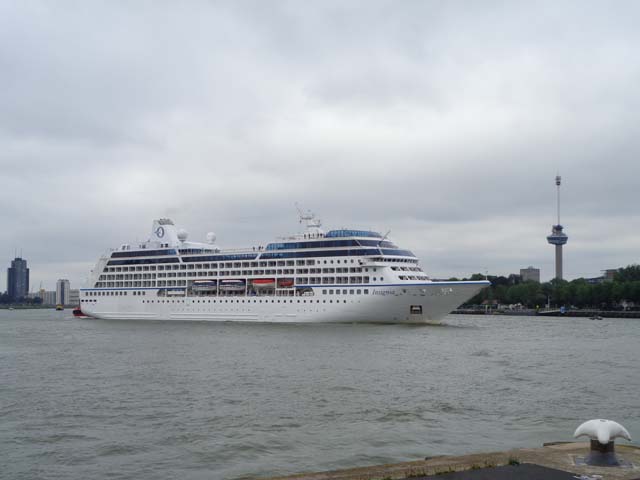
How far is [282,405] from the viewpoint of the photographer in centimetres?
2289

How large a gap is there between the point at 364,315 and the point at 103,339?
985 inches

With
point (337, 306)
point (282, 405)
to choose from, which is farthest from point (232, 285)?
point (282, 405)

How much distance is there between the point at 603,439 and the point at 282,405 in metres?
13.4

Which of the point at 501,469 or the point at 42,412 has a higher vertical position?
the point at 501,469

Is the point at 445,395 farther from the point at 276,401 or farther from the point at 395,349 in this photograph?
the point at 395,349

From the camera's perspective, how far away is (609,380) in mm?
29172

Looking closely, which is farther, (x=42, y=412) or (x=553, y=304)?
(x=553, y=304)

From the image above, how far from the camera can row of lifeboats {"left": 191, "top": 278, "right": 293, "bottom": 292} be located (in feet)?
234

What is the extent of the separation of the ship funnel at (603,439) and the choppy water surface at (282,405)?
5.33 meters

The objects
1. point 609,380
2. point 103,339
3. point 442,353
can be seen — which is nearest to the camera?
point 609,380

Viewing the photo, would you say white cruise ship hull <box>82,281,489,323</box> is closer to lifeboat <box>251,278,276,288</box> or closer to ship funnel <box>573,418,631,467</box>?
lifeboat <box>251,278,276,288</box>

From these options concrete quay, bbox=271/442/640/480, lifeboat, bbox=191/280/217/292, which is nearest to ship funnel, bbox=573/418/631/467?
concrete quay, bbox=271/442/640/480

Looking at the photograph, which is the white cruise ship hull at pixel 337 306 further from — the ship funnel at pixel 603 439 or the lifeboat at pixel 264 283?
the ship funnel at pixel 603 439

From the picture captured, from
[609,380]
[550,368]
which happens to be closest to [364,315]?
[550,368]
